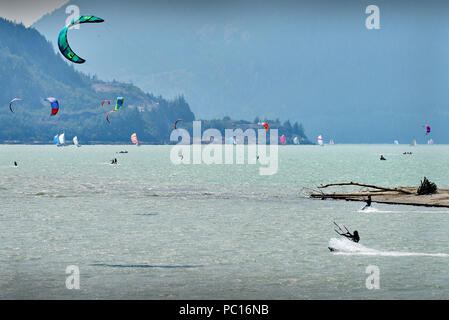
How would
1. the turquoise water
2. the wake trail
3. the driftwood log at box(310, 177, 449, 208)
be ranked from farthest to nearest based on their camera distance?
Result: the driftwood log at box(310, 177, 449, 208) < the wake trail < the turquoise water

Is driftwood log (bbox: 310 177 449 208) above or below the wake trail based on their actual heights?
above

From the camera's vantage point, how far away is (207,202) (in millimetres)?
71250

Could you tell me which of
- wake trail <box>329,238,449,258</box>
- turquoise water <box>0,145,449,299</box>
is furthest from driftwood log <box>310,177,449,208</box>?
wake trail <box>329,238,449,258</box>

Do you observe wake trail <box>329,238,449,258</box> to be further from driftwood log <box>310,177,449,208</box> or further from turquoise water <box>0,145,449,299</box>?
driftwood log <box>310,177,449,208</box>

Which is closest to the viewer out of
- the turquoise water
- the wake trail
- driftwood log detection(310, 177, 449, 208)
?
the turquoise water

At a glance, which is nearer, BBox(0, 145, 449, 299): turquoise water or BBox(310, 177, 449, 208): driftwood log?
BBox(0, 145, 449, 299): turquoise water

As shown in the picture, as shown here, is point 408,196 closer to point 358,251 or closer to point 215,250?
point 358,251

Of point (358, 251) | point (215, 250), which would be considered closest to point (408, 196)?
point (358, 251)

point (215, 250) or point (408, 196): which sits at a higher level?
point (408, 196)

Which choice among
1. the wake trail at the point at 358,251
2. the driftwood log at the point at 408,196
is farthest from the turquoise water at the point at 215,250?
the driftwood log at the point at 408,196

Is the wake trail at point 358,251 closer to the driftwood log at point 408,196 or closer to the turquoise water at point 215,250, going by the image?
the turquoise water at point 215,250

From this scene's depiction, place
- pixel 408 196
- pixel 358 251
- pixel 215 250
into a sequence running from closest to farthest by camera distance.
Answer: pixel 358 251 < pixel 215 250 < pixel 408 196
